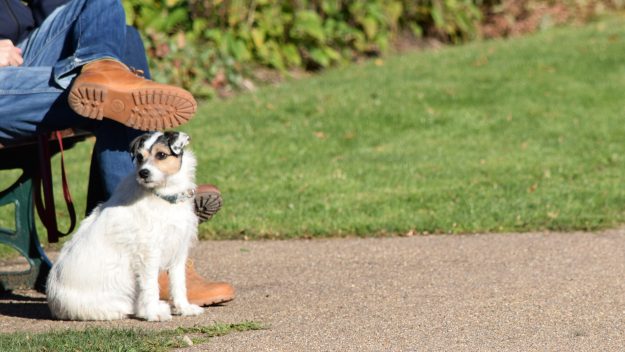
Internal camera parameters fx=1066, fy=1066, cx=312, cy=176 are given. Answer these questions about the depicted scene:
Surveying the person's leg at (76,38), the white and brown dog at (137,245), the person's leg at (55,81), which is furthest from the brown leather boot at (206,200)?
the person's leg at (76,38)

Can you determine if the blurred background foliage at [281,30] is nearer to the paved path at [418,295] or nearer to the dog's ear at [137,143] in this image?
the paved path at [418,295]

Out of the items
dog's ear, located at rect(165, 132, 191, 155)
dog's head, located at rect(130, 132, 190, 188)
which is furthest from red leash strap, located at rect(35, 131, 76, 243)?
dog's ear, located at rect(165, 132, 191, 155)

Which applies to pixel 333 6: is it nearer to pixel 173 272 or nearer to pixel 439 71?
pixel 439 71

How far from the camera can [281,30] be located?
12.8 meters

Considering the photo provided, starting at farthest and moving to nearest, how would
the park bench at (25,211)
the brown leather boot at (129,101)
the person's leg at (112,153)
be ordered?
the park bench at (25,211) → the person's leg at (112,153) → the brown leather boot at (129,101)

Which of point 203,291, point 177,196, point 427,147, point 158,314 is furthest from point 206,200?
point 427,147

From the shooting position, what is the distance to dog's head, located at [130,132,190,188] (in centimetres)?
477

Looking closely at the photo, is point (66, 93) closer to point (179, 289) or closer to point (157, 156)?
point (157, 156)

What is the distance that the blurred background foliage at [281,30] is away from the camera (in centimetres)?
1157

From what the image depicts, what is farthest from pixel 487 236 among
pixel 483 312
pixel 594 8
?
pixel 594 8

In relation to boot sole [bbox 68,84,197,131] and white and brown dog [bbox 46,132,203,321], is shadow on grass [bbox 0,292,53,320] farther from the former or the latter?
boot sole [bbox 68,84,197,131]

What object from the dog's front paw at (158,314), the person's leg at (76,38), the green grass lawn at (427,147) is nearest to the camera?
the dog's front paw at (158,314)

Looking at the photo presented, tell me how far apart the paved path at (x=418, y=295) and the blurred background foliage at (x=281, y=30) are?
5032 millimetres

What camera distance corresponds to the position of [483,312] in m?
5.00
